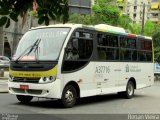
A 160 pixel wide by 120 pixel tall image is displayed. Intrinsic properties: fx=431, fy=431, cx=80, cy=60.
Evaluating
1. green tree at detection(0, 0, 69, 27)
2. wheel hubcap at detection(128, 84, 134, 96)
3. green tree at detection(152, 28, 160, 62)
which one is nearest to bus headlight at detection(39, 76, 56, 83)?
wheel hubcap at detection(128, 84, 134, 96)

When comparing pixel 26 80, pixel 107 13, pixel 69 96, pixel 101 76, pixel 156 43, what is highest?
pixel 107 13

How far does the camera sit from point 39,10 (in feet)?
15.5

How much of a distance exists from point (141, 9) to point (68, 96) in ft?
427

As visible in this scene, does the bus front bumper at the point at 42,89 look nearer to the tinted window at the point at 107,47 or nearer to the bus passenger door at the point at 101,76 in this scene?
the bus passenger door at the point at 101,76

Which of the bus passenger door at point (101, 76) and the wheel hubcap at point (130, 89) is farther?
the wheel hubcap at point (130, 89)

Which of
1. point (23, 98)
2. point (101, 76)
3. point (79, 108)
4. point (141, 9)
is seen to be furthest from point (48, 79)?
point (141, 9)

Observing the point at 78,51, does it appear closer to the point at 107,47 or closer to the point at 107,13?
the point at 107,47

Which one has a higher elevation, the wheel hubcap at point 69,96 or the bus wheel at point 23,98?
the wheel hubcap at point 69,96

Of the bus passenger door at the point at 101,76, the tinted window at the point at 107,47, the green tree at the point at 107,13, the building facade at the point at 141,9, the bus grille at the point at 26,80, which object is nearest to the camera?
the bus grille at the point at 26,80

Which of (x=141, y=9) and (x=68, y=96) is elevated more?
(x=141, y=9)

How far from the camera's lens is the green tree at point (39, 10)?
4496 millimetres

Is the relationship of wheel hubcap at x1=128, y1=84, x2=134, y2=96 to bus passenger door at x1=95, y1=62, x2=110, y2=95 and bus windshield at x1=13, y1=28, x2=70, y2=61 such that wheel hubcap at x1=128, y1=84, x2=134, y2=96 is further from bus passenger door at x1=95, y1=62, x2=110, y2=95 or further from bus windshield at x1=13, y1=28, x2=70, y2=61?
bus windshield at x1=13, y1=28, x2=70, y2=61

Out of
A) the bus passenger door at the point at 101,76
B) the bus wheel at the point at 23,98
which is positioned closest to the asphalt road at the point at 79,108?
the bus wheel at the point at 23,98

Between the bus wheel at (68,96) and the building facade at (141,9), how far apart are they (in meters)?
122
